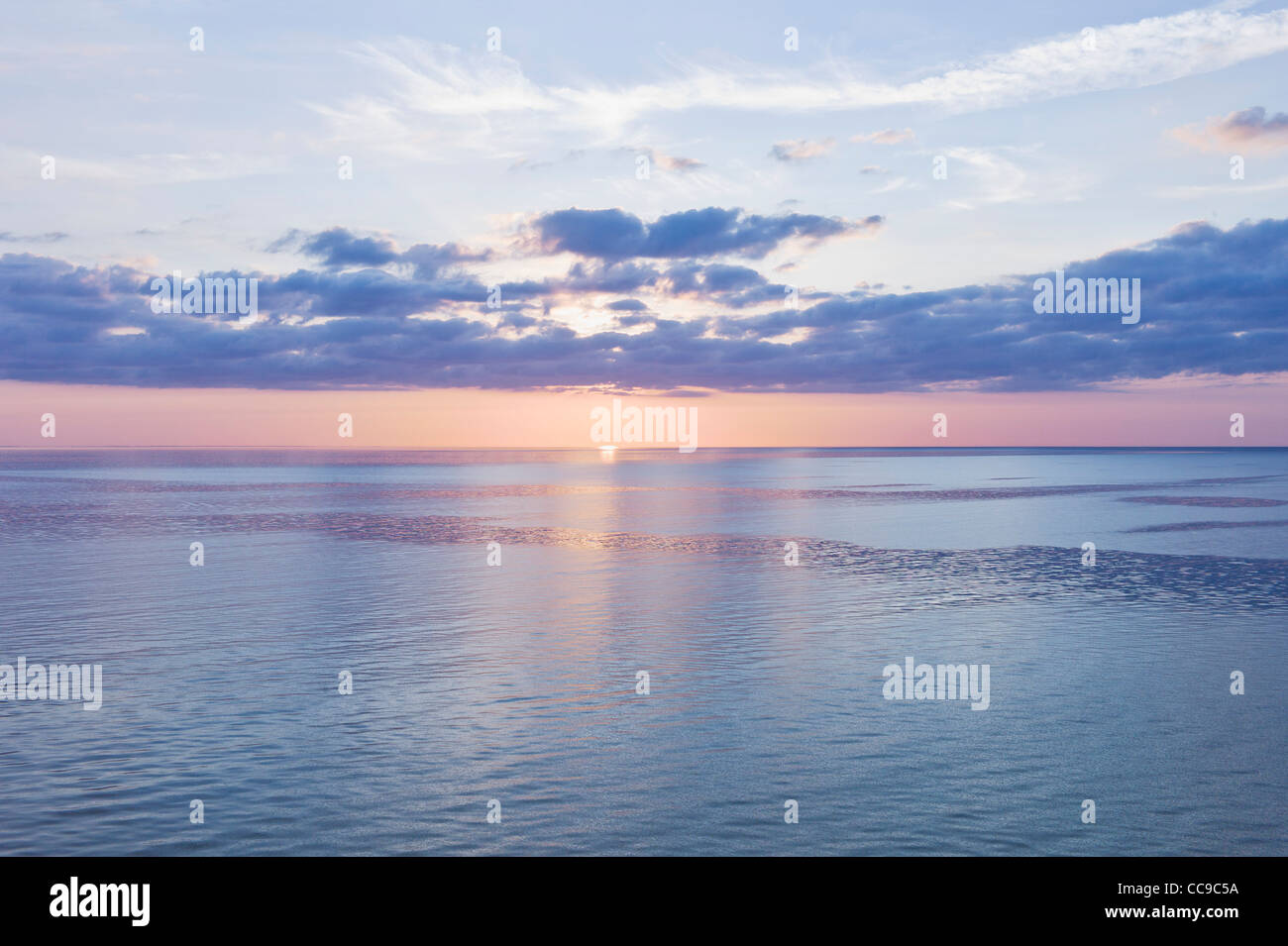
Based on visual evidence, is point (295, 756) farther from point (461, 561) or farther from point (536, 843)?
point (461, 561)

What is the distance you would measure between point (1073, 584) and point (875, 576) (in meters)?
7.79

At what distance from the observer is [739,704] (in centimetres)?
2275

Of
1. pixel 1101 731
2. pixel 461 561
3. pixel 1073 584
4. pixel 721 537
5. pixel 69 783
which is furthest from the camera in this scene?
pixel 721 537

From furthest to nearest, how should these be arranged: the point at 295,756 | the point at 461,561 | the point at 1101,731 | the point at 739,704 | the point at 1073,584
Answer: the point at 461,561, the point at 1073,584, the point at 739,704, the point at 1101,731, the point at 295,756

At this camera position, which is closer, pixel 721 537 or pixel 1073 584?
pixel 1073 584

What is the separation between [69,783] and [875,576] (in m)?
33.3

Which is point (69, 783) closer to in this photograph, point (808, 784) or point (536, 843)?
point (536, 843)

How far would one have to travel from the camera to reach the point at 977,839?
15.1 metres

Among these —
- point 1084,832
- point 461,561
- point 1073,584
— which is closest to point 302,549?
point 461,561

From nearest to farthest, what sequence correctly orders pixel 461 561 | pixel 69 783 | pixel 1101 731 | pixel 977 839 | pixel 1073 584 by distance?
pixel 977 839, pixel 69 783, pixel 1101 731, pixel 1073 584, pixel 461 561

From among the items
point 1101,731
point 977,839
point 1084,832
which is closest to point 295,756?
point 977,839

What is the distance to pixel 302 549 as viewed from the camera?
55219 mm
